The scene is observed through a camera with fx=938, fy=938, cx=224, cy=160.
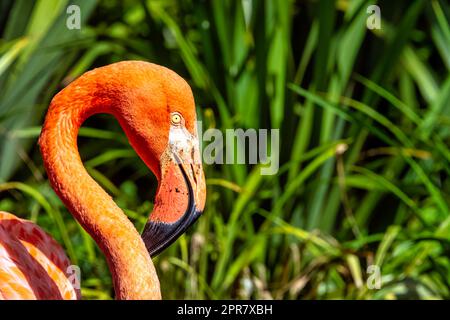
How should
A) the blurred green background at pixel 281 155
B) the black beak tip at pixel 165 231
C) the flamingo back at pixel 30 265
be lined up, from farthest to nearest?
the blurred green background at pixel 281 155 → the flamingo back at pixel 30 265 → the black beak tip at pixel 165 231

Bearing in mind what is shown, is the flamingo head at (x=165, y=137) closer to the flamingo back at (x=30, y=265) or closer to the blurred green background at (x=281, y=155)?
the flamingo back at (x=30, y=265)

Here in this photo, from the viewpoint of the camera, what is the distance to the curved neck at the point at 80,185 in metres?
2.57

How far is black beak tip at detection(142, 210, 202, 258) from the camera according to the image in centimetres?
249

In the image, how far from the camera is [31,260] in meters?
2.80

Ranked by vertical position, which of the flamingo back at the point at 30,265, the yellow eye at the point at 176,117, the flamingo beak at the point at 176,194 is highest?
the yellow eye at the point at 176,117

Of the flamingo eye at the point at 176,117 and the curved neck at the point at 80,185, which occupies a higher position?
the flamingo eye at the point at 176,117

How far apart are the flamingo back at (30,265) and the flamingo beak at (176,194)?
1.22ft

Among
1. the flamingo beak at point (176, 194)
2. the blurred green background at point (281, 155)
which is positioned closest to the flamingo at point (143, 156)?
the flamingo beak at point (176, 194)

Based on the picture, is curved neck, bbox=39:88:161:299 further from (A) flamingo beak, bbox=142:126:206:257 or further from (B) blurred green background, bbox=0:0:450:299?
(B) blurred green background, bbox=0:0:450:299

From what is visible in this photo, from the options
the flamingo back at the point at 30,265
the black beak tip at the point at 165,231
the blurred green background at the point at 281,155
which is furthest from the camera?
the blurred green background at the point at 281,155

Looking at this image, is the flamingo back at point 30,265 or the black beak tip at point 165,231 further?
the flamingo back at point 30,265
